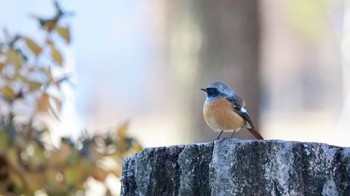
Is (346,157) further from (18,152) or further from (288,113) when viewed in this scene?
(288,113)

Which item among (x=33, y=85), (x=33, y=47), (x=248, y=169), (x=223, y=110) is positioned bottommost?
(x=248, y=169)

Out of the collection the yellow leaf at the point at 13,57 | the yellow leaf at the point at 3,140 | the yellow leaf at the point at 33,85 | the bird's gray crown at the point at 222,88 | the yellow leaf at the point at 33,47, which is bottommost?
the yellow leaf at the point at 3,140

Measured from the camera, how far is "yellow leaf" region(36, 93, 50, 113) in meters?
2.92

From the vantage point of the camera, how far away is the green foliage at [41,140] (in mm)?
2910

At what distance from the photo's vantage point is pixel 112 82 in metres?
17.3

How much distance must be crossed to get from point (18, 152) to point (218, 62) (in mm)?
2707

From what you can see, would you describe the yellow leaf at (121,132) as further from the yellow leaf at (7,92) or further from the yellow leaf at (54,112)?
the yellow leaf at (7,92)

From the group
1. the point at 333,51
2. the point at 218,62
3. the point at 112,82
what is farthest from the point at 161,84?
the point at 218,62

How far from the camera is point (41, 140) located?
3064mm

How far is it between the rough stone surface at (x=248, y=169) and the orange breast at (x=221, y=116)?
985 mm

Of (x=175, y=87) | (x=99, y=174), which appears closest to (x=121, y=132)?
(x=99, y=174)

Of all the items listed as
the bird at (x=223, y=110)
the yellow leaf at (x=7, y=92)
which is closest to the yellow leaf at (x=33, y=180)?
the yellow leaf at (x=7, y=92)

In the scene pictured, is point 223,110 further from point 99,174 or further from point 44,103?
point 44,103

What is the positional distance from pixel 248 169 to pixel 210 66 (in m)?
3.72
